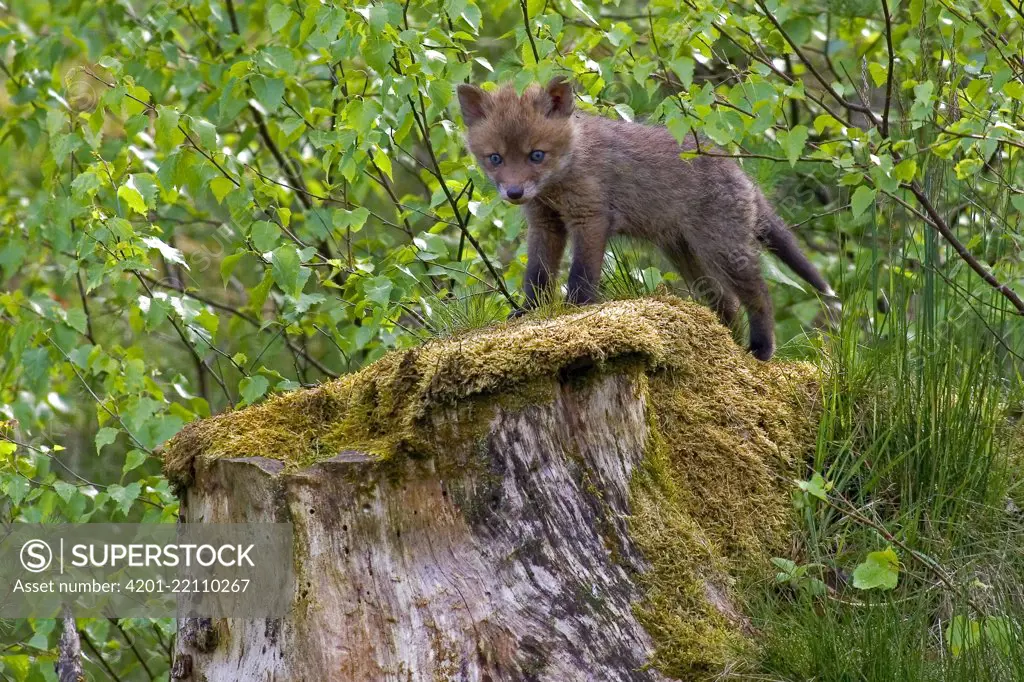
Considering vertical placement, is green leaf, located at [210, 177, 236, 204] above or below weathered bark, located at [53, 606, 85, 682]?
above

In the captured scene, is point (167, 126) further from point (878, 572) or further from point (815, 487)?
point (878, 572)

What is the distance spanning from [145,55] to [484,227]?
2.49 m

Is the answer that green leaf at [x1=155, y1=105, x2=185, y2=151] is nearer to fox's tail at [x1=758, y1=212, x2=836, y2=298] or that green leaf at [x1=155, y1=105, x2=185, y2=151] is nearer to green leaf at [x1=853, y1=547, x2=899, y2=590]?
fox's tail at [x1=758, y1=212, x2=836, y2=298]

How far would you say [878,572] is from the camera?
9.09 feet

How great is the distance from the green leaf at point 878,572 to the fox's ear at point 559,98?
3.29 metres

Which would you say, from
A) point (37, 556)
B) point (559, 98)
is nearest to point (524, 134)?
point (559, 98)

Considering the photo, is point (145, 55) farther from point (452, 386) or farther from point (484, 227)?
point (452, 386)

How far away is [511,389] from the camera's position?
317 centimetres

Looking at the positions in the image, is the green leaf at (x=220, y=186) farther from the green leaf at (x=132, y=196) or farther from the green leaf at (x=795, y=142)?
the green leaf at (x=795, y=142)

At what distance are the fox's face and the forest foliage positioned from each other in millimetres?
163

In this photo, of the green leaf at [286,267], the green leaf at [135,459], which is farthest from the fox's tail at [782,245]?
the green leaf at [135,459]

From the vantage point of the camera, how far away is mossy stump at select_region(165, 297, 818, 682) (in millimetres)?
2992

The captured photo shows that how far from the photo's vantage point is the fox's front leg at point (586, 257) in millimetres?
4906

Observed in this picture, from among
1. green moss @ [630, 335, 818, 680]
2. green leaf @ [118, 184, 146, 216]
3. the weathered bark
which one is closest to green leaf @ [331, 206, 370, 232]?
green leaf @ [118, 184, 146, 216]
